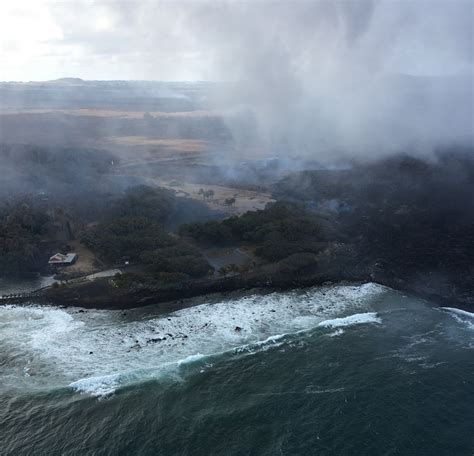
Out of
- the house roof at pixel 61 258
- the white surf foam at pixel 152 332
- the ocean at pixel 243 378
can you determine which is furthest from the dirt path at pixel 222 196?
the ocean at pixel 243 378

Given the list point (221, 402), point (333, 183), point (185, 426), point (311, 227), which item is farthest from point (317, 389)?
point (333, 183)

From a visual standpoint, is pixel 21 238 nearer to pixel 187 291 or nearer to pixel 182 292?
pixel 182 292

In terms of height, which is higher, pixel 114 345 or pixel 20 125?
pixel 20 125

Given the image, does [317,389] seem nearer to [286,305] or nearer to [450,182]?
[286,305]

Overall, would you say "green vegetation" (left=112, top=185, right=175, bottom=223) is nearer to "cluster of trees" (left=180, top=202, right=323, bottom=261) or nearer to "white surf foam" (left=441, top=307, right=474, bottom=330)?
"cluster of trees" (left=180, top=202, right=323, bottom=261)

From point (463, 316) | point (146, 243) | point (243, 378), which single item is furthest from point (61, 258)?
point (463, 316)
